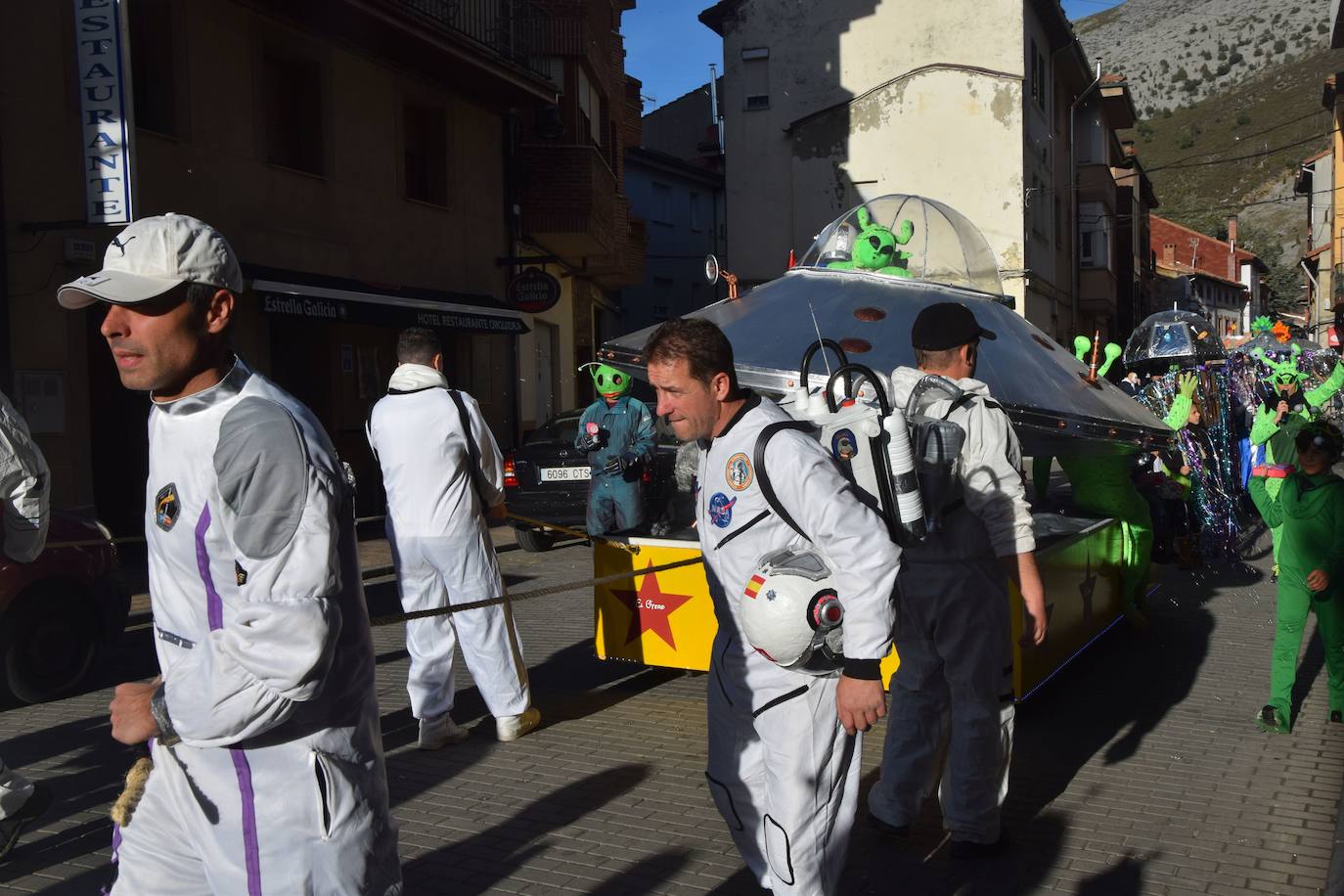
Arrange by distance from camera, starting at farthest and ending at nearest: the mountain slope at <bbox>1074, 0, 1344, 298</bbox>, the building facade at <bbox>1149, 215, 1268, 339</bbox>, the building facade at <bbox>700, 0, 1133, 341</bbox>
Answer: the mountain slope at <bbox>1074, 0, 1344, 298</bbox>
the building facade at <bbox>1149, 215, 1268, 339</bbox>
the building facade at <bbox>700, 0, 1133, 341</bbox>

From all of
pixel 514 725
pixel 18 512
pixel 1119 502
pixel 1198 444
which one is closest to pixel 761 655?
pixel 18 512

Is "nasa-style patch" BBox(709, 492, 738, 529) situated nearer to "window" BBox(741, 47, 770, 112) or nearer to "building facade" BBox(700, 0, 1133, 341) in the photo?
"building facade" BBox(700, 0, 1133, 341)

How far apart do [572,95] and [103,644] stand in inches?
647

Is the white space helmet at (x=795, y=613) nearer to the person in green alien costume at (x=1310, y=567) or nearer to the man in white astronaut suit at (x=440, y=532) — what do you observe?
the man in white astronaut suit at (x=440, y=532)

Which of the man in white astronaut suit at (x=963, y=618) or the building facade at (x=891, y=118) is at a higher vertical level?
the building facade at (x=891, y=118)

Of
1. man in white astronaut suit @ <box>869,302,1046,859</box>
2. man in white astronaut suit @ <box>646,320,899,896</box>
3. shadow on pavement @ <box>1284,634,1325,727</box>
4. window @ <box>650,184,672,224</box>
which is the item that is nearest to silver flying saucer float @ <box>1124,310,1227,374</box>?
shadow on pavement @ <box>1284,634,1325,727</box>

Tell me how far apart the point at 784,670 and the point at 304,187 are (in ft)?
44.8

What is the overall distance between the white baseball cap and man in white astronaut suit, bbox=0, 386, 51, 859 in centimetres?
243

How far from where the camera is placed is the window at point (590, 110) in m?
22.8

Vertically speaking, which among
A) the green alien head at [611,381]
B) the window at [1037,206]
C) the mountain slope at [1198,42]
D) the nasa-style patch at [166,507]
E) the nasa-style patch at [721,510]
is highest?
the mountain slope at [1198,42]

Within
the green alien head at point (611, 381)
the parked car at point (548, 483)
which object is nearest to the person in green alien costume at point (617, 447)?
the green alien head at point (611, 381)

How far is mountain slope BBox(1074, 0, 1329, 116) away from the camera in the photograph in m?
121

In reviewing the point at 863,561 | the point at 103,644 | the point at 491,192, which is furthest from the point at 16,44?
the point at 863,561

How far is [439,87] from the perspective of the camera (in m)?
18.7
